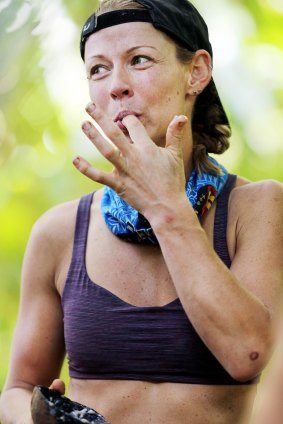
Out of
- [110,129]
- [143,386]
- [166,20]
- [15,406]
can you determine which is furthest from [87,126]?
[15,406]

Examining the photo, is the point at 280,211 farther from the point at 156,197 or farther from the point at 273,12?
the point at 273,12

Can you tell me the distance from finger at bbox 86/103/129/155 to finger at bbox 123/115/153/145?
2.4 inches

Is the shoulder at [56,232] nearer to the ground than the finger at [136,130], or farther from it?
nearer to the ground

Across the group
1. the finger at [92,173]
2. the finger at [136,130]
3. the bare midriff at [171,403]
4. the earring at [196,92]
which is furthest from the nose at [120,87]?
the bare midriff at [171,403]

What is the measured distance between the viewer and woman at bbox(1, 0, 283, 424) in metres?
2.06

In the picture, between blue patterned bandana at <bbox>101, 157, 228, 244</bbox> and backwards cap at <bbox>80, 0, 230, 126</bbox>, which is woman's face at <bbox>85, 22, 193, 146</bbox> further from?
blue patterned bandana at <bbox>101, 157, 228, 244</bbox>

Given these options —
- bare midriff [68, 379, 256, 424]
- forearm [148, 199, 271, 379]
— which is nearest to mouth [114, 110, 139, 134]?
forearm [148, 199, 271, 379]

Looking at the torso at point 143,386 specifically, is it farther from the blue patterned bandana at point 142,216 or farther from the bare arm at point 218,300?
the bare arm at point 218,300

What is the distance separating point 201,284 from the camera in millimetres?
2021

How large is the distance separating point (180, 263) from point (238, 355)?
275mm

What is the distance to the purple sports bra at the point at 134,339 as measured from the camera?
7.38ft

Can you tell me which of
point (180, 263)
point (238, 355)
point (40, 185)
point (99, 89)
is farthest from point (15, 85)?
point (238, 355)

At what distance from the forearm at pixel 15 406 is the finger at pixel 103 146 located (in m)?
0.79

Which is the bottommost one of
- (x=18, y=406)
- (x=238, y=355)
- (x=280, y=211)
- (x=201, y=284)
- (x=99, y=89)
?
(x=18, y=406)
